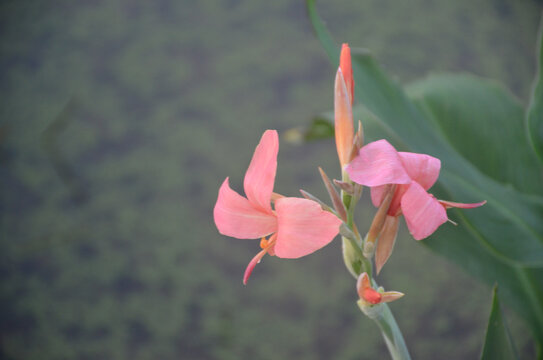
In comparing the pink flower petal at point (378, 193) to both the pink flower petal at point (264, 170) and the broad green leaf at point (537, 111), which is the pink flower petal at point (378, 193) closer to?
the pink flower petal at point (264, 170)

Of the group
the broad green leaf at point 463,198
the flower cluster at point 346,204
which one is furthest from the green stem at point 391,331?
the broad green leaf at point 463,198

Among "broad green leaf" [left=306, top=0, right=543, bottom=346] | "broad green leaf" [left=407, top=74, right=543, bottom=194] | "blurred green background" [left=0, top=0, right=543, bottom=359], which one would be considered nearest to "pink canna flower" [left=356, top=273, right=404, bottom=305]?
"broad green leaf" [left=306, top=0, right=543, bottom=346]

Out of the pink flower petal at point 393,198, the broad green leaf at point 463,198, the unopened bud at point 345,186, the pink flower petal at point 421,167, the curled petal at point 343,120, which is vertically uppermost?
the curled petal at point 343,120

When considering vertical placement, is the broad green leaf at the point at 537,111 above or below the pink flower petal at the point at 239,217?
below

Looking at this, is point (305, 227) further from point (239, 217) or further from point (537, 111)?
point (537, 111)

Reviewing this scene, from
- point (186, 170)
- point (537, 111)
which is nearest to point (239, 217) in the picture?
point (537, 111)
